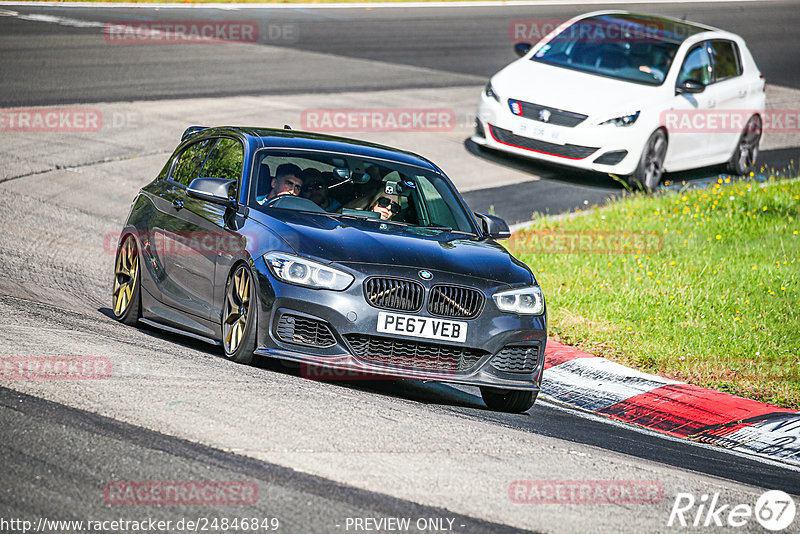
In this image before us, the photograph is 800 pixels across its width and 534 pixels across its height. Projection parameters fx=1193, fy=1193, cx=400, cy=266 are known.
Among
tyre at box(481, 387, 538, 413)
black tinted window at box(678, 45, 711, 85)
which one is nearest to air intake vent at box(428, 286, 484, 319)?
tyre at box(481, 387, 538, 413)

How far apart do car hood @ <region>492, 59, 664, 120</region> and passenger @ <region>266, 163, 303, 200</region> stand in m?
7.98

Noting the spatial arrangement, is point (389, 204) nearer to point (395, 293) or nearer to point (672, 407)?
point (395, 293)

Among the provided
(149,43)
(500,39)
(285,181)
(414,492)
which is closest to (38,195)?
(285,181)

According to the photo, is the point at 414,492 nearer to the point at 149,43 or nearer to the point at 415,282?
the point at 415,282

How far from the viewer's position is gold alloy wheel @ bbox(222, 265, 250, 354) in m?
7.35

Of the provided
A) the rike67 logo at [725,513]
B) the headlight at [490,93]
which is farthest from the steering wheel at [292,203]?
the headlight at [490,93]

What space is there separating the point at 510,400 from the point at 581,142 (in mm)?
8357

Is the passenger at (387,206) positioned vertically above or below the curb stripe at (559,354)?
above

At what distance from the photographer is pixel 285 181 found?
8.28 meters

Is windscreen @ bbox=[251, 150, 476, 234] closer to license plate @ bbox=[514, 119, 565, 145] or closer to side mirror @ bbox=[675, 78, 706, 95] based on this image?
license plate @ bbox=[514, 119, 565, 145]

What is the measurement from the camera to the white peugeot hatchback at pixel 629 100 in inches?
618

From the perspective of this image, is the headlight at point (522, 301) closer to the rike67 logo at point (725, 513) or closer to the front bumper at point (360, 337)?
the front bumper at point (360, 337)

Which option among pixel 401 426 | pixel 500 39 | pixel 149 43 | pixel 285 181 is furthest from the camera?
pixel 500 39

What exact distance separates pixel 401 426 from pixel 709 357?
13.5 ft
